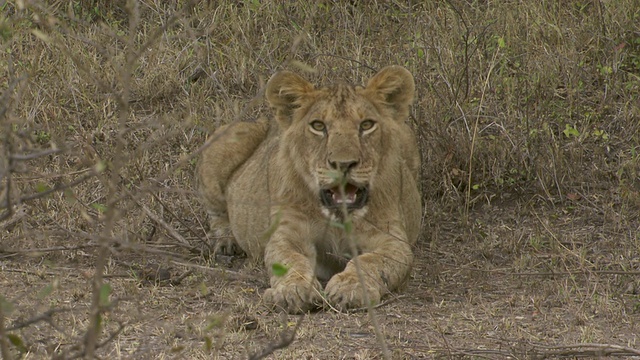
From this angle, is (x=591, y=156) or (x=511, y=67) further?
(x=511, y=67)

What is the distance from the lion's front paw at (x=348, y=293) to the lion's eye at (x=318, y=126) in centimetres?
76

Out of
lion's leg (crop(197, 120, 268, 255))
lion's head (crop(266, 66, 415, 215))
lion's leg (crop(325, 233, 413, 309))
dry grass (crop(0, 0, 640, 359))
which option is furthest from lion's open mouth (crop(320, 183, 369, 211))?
lion's leg (crop(197, 120, 268, 255))

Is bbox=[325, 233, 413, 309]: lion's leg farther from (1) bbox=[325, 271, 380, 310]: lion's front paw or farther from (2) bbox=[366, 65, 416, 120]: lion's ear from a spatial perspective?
(2) bbox=[366, 65, 416, 120]: lion's ear

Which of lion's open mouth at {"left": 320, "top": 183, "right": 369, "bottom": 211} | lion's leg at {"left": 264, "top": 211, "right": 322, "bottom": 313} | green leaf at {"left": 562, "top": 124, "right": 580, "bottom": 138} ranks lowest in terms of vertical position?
A: lion's leg at {"left": 264, "top": 211, "right": 322, "bottom": 313}

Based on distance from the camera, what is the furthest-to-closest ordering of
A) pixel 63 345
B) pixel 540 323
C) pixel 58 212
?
pixel 58 212 → pixel 540 323 → pixel 63 345

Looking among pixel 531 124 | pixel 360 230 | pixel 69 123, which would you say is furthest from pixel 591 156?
pixel 69 123

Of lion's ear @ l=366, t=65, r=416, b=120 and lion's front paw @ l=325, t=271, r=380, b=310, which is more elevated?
lion's ear @ l=366, t=65, r=416, b=120

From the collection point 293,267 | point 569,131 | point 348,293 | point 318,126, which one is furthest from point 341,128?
point 569,131

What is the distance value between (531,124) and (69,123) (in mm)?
3005

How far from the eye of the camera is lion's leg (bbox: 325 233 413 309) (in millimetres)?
5262

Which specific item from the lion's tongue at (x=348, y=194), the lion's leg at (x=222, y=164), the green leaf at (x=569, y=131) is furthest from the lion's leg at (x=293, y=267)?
the green leaf at (x=569, y=131)

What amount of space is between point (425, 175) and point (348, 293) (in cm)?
208

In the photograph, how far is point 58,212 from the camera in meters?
6.80

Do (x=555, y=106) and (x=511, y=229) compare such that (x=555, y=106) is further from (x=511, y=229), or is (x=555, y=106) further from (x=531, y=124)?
(x=511, y=229)
